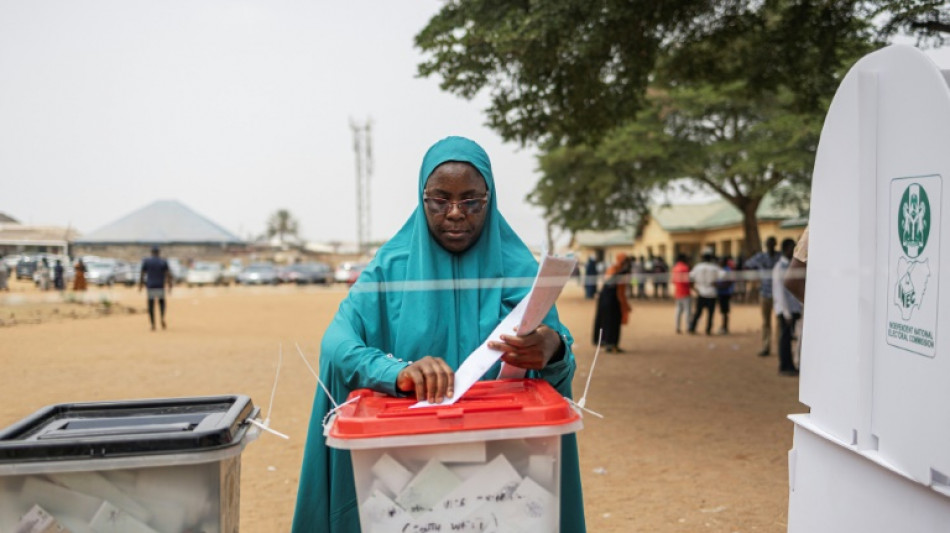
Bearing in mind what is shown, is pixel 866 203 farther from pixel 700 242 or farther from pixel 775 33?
pixel 700 242

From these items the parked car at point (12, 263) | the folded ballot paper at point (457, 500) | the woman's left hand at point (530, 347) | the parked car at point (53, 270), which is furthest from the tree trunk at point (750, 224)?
the parked car at point (12, 263)

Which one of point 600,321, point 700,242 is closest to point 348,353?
point 600,321

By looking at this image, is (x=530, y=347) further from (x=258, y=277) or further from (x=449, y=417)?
(x=258, y=277)

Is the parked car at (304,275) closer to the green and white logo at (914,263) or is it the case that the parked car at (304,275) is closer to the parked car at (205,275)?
the parked car at (205,275)

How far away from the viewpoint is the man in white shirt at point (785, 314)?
8648mm

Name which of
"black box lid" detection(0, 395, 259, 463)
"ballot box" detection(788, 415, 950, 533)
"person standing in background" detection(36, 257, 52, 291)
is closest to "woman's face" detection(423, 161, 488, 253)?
"black box lid" detection(0, 395, 259, 463)

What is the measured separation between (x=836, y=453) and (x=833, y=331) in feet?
1.09

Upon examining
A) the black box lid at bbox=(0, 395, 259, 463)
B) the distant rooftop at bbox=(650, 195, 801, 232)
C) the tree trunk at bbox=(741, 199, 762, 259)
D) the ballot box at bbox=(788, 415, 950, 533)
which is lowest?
the ballot box at bbox=(788, 415, 950, 533)

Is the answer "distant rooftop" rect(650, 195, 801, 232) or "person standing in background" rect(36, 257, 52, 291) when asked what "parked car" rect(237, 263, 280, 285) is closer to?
"person standing in background" rect(36, 257, 52, 291)

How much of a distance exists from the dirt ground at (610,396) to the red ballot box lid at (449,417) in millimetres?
2702

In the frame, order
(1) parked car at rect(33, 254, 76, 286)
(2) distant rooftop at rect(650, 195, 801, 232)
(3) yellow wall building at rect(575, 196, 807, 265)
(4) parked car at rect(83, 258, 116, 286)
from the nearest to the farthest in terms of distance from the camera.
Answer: (1) parked car at rect(33, 254, 76, 286) → (4) parked car at rect(83, 258, 116, 286) → (3) yellow wall building at rect(575, 196, 807, 265) → (2) distant rooftop at rect(650, 195, 801, 232)

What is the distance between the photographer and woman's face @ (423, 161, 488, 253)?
1849mm

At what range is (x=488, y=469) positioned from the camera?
1.39m

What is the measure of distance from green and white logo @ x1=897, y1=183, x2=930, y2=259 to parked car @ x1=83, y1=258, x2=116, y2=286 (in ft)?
116
